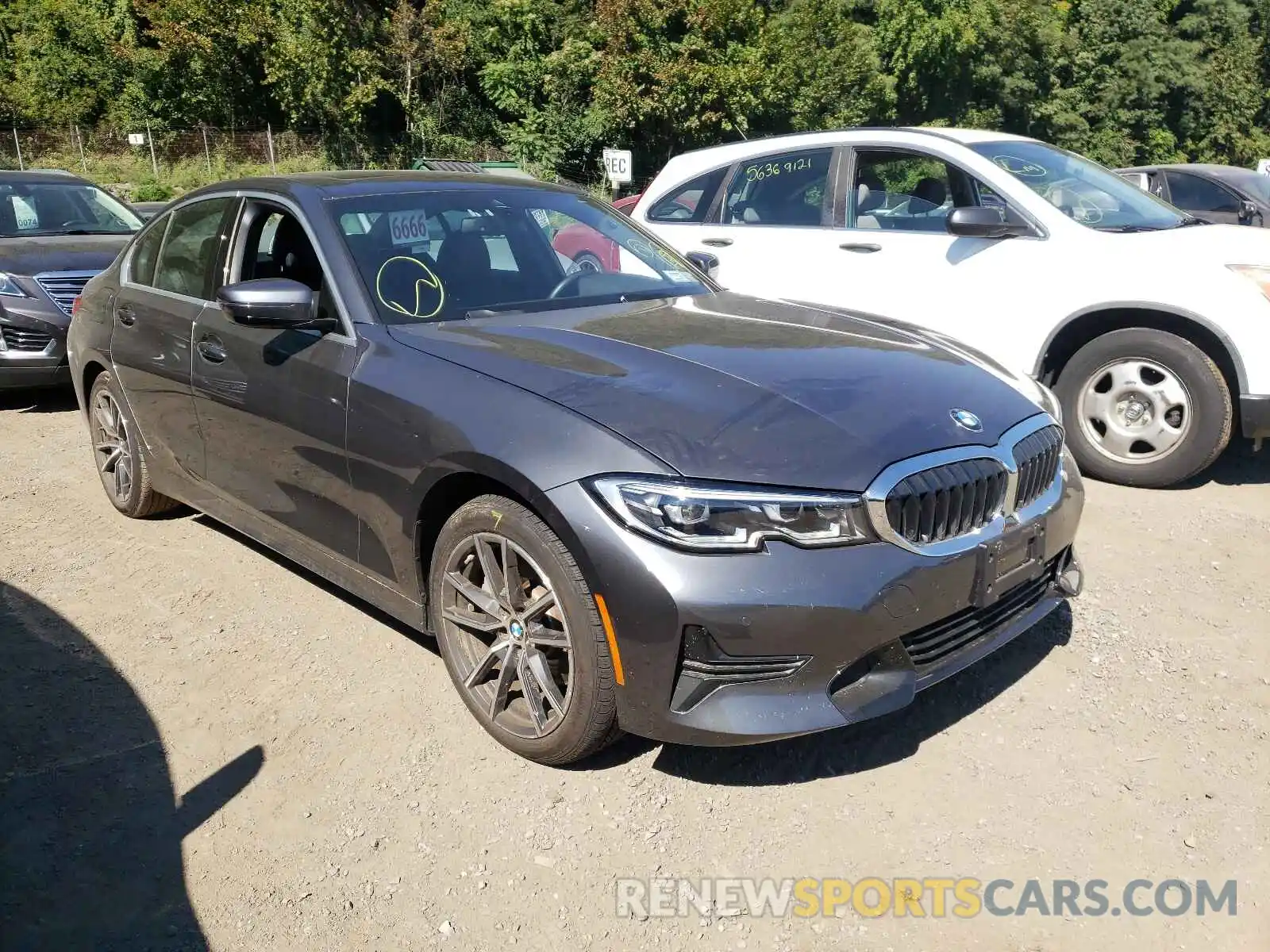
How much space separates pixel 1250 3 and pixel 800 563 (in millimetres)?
56751

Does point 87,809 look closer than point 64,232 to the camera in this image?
Yes

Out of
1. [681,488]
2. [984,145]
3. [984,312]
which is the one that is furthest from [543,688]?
[984,145]

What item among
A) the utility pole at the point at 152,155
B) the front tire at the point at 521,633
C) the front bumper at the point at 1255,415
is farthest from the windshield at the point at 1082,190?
the utility pole at the point at 152,155

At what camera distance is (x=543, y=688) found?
2.91m

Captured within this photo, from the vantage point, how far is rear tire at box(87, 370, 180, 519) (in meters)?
4.80

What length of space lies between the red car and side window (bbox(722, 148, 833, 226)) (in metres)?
2.38

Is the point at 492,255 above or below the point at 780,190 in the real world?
below

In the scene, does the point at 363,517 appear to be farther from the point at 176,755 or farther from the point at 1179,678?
the point at 1179,678

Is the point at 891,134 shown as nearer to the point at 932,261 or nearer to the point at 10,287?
the point at 932,261

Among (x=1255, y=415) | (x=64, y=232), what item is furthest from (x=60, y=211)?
(x=1255, y=415)

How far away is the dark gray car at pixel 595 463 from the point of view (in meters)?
2.58

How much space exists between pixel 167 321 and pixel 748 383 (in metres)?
2.62

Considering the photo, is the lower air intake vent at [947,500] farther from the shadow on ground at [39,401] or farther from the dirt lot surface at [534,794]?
the shadow on ground at [39,401]

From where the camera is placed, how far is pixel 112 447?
16.6ft
